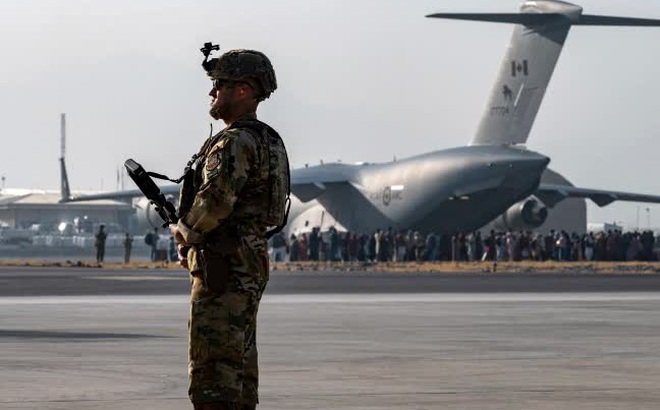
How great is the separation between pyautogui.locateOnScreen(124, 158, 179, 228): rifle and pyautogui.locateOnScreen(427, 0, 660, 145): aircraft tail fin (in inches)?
2682

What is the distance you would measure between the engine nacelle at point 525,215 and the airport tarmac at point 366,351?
40.5 meters

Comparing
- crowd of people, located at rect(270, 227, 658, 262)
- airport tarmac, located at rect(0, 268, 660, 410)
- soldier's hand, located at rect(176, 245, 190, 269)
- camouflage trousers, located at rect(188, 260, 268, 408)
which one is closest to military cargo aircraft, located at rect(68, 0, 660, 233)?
crowd of people, located at rect(270, 227, 658, 262)

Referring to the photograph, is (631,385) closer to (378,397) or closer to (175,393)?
(378,397)

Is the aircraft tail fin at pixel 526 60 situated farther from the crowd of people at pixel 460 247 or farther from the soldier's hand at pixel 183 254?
the soldier's hand at pixel 183 254

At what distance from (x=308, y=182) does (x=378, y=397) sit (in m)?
66.7

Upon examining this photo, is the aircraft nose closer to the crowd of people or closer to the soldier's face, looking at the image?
the crowd of people

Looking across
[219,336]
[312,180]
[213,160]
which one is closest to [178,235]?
[213,160]

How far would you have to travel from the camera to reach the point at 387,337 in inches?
864

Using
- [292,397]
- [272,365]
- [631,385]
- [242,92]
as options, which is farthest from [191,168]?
[272,365]

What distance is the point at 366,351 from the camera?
19.3 meters

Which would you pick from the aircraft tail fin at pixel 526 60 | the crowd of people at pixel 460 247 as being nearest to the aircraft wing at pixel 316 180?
the crowd of people at pixel 460 247

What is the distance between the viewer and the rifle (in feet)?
29.8

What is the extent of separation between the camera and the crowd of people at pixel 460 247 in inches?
2928

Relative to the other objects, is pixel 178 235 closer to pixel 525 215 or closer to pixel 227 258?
pixel 227 258
